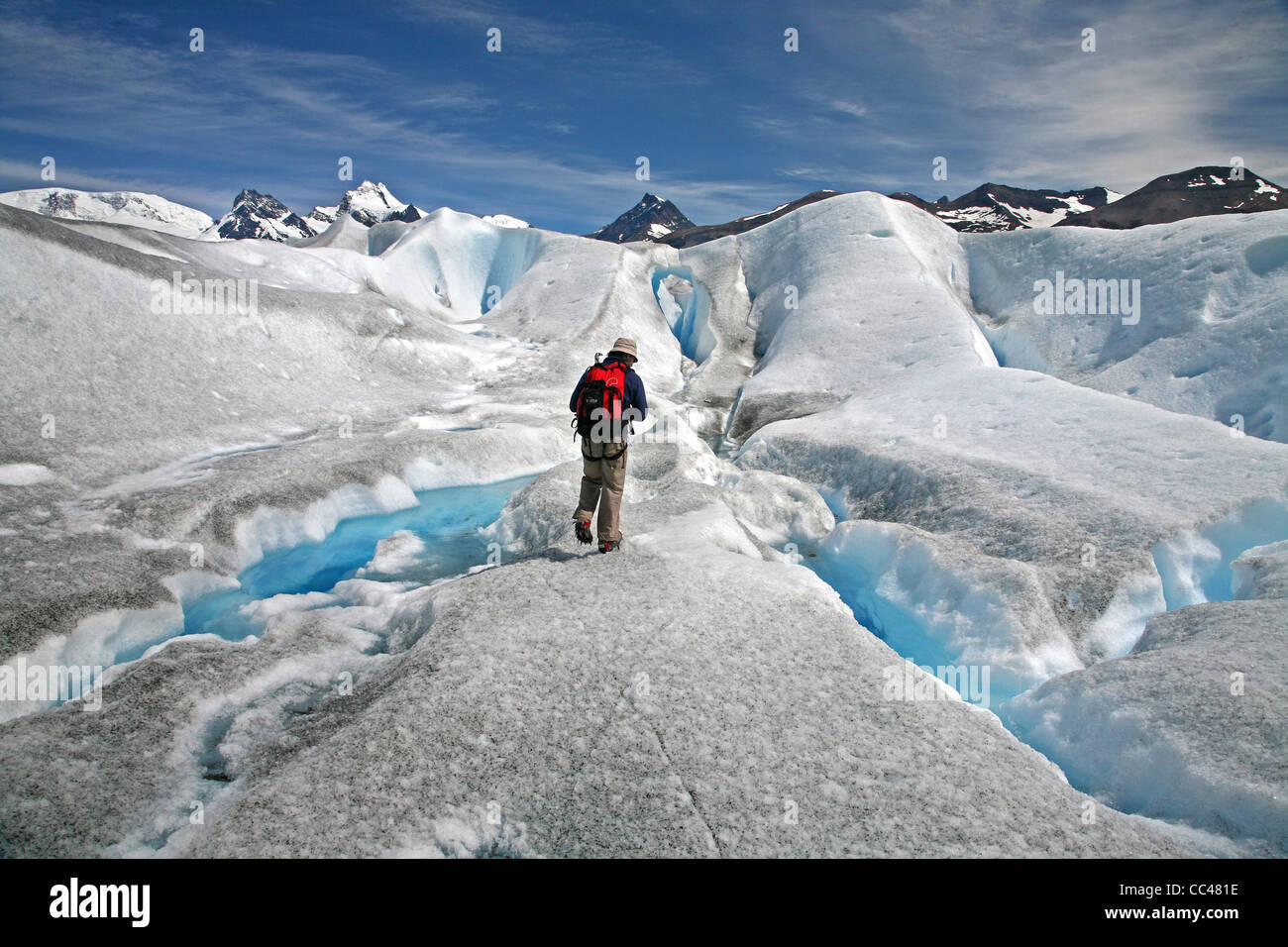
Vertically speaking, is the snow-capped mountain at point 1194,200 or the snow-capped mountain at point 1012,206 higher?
the snow-capped mountain at point 1012,206

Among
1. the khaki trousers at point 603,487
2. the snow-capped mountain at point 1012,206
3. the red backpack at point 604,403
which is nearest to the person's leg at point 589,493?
the khaki trousers at point 603,487

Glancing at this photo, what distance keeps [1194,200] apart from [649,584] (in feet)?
528

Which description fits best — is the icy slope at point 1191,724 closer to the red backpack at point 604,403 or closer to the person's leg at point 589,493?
the person's leg at point 589,493

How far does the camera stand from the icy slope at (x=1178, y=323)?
21.9m

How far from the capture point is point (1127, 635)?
1095 centimetres

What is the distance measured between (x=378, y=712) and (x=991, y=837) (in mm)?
5748

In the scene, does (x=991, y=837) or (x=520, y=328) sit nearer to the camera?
(x=991, y=837)

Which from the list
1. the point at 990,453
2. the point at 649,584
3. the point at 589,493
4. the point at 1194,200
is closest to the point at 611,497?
the point at 589,493

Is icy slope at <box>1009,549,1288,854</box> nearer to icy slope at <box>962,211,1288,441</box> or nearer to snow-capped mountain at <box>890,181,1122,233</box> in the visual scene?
icy slope at <box>962,211,1288,441</box>

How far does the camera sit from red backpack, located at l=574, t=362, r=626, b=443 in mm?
9180

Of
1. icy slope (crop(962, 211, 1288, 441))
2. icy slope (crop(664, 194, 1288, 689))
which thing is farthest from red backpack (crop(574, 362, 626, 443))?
icy slope (crop(962, 211, 1288, 441))

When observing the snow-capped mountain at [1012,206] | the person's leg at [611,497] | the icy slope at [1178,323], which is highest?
the snow-capped mountain at [1012,206]

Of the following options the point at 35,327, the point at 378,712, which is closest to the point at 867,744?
the point at 378,712
